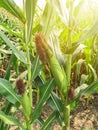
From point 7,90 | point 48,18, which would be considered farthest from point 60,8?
point 7,90

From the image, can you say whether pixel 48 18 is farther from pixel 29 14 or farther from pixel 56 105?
pixel 56 105

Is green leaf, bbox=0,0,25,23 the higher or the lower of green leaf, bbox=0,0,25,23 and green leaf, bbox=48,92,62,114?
the higher

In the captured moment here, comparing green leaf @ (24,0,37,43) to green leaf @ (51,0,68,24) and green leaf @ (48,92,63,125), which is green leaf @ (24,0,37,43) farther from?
green leaf @ (48,92,63,125)

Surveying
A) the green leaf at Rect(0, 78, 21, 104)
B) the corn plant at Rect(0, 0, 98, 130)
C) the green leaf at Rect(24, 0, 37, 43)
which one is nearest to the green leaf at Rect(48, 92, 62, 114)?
the corn plant at Rect(0, 0, 98, 130)

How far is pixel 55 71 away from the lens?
0.73 m

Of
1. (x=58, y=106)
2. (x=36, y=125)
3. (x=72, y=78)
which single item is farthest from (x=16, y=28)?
(x=58, y=106)

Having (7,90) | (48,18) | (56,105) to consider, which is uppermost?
(48,18)

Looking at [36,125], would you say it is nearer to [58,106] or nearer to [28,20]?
[58,106]

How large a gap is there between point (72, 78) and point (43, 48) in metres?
1.07

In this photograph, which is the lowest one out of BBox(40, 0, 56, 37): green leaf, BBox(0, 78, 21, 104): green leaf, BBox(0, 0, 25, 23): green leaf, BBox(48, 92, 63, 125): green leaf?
BBox(48, 92, 63, 125): green leaf

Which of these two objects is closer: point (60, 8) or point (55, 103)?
point (60, 8)

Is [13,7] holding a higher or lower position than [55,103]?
higher

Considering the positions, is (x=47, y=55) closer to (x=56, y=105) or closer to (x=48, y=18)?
(x=48, y=18)

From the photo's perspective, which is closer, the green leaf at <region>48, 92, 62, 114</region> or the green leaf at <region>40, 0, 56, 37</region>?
the green leaf at <region>40, 0, 56, 37</region>
